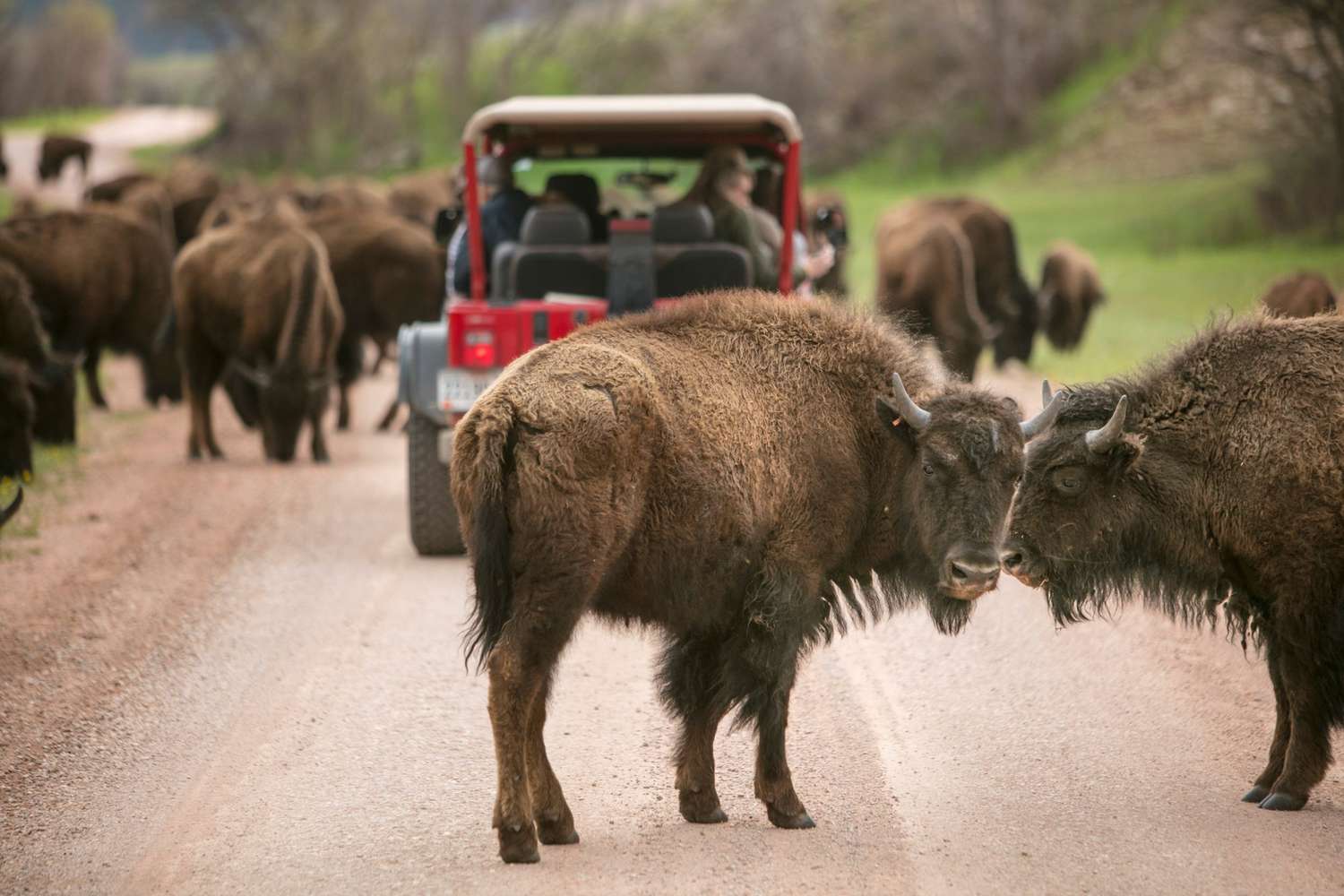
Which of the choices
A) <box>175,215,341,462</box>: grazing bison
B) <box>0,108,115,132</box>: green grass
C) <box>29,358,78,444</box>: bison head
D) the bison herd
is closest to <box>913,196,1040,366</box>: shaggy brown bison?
the bison herd

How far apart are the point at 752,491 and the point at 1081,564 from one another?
5.22 ft

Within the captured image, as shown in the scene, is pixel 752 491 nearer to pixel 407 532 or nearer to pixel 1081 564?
pixel 1081 564

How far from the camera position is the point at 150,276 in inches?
682

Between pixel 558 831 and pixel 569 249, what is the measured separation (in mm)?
5788

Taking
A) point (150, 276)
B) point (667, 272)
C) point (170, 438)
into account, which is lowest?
point (170, 438)

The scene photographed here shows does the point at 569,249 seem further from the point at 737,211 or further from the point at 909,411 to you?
the point at 909,411

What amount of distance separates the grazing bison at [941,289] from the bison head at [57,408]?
308 inches

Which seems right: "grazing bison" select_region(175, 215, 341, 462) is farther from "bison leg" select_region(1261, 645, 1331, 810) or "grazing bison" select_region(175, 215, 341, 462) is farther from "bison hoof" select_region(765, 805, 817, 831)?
"bison leg" select_region(1261, 645, 1331, 810)

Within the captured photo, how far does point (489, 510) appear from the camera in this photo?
5230 mm

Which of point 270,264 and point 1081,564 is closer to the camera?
point 1081,564

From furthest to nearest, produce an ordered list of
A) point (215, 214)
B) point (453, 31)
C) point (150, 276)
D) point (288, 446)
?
point (453, 31) → point (215, 214) → point (150, 276) → point (288, 446)

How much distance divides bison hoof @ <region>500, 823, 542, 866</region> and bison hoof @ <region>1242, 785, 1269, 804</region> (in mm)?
2592

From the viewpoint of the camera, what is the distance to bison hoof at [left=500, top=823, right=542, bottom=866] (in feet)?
17.1

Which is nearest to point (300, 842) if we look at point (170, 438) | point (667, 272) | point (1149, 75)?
A: point (667, 272)
